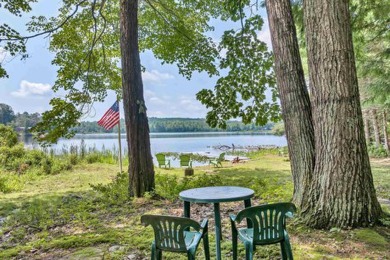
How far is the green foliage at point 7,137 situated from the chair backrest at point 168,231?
12205mm

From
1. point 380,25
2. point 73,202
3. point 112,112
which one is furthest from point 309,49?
point 112,112

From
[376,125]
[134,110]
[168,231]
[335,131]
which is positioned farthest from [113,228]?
[376,125]

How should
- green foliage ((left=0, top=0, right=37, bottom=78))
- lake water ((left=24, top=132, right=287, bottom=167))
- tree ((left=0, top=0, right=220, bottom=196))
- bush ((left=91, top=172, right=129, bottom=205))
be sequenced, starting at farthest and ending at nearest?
lake water ((left=24, top=132, right=287, bottom=167)) → tree ((left=0, top=0, right=220, bottom=196)) → green foliage ((left=0, top=0, right=37, bottom=78)) → bush ((left=91, top=172, right=129, bottom=205))

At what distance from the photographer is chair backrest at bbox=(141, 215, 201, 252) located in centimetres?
192

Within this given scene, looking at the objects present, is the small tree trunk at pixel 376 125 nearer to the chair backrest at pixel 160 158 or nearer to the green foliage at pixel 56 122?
the chair backrest at pixel 160 158

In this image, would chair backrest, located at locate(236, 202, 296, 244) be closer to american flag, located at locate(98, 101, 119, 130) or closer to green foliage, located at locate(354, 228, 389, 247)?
green foliage, located at locate(354, 228, 389, 247)

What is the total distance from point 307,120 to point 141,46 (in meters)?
7.34

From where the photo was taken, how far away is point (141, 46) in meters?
9.73

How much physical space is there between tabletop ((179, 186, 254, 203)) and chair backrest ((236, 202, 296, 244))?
1.31 ft

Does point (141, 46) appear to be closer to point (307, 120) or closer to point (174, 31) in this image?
point (174, 31)

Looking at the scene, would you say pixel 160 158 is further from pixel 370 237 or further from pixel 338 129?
pixel 370 237

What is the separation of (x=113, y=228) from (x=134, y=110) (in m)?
2.54

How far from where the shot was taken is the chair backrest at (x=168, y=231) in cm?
192

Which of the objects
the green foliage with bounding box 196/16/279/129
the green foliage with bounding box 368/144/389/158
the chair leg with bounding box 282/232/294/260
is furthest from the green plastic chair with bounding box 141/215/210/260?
the green foliage with bounding box 368/144/389/158
